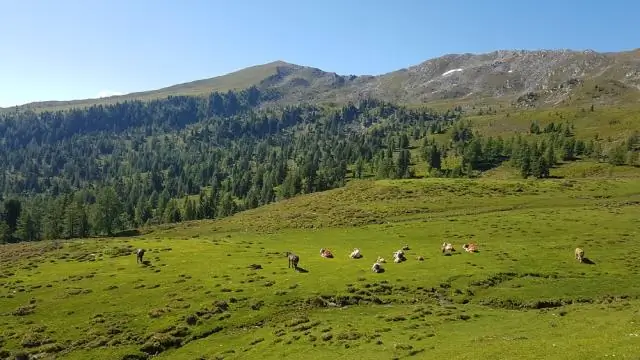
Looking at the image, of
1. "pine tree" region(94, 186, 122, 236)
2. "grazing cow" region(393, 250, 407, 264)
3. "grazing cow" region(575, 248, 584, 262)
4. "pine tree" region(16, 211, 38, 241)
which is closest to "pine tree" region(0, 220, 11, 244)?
"pine tree" region(16, 211, 38, 241)

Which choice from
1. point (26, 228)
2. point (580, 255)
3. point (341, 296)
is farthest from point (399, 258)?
point (26, 228)

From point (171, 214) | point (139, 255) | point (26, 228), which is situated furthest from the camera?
point (171, 214)

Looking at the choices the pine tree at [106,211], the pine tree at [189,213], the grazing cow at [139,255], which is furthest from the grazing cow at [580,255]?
the pine tree at [189,213]

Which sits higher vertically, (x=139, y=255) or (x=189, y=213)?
(x=139, y=255)

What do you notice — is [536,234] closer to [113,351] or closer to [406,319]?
[406,319]

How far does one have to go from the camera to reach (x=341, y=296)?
148ft

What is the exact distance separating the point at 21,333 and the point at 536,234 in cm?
6794

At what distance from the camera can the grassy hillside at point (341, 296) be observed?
110 ft

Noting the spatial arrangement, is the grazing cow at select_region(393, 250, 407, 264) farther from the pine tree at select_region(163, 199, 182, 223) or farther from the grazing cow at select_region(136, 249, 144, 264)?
the pine tree at select_region(163, 199, 182, 223)

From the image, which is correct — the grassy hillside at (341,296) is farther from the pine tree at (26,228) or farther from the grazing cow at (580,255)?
the pine tree at (26,228)

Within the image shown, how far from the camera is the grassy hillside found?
33.5m

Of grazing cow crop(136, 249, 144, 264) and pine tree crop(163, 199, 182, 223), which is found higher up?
grazing cow crop(136, 249, 144, 264)

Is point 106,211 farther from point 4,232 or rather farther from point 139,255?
point 139,255

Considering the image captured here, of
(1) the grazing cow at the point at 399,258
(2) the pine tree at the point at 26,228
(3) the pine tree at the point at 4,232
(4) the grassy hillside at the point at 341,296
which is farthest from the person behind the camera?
(2) the pine tree at the point at 26,228
